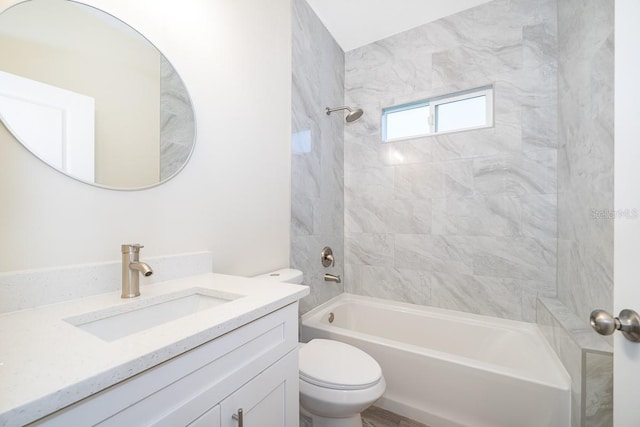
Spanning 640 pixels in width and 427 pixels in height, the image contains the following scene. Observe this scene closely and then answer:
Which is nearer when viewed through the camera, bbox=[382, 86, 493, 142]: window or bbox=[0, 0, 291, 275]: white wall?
bbox=[0, 0, 291, 275]: white wall

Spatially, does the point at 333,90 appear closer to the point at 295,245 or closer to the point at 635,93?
the point at 295,245

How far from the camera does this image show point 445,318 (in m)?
2.00

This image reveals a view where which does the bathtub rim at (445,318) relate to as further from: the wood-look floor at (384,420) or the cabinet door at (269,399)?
the cabinet door at (269,399)

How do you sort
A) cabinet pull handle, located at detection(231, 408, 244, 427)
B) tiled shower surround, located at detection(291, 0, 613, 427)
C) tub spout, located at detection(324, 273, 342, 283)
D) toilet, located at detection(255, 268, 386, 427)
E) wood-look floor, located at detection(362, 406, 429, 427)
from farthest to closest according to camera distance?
tub spout, located at detection(324, 273, 342, 283) → wood-look floor, located at detection(362, 406, 429, 427) → tiled shower surround, located at detection(291, 0, 613, 427) → toilet, located at detection(255, 268, 386, 427) → cabinet pull handle, located at detection(231, 408, 244, 427)

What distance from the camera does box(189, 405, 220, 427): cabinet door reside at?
59cm

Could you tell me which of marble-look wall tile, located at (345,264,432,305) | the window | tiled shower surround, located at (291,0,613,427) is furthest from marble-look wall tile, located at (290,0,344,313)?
the window

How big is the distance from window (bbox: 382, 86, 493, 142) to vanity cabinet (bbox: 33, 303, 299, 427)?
1.94 m

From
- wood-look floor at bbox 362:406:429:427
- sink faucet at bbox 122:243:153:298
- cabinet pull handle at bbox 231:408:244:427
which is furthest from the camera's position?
wood-look floor at bbox 362:406:429:427

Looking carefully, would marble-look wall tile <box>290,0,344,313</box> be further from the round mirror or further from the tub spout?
the round mirror

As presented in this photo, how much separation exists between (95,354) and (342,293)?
7.05ft

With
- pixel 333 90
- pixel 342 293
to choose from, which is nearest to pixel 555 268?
pixel 342 293

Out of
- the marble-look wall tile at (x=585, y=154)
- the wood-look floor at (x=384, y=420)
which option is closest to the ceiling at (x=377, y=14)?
the marble-look wall tile at (x=585, y=154)

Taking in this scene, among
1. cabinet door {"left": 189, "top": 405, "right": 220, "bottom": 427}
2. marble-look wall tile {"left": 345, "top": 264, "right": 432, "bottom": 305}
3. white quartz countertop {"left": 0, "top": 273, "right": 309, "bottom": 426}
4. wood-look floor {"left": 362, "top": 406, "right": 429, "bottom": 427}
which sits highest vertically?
white quartz countertop {"left": 0, "top": 273, "right": 309, "bottom": 426}

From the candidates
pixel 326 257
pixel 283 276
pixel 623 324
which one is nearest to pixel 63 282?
pixel 283 276
